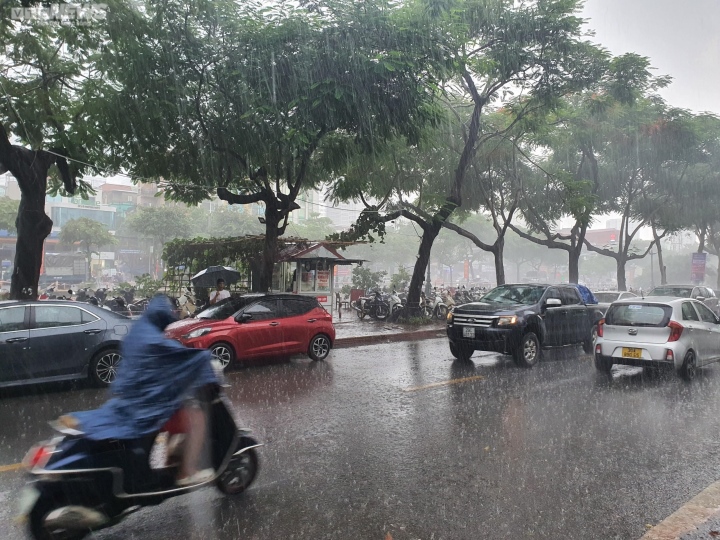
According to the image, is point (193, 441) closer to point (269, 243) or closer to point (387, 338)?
point (269, 243)

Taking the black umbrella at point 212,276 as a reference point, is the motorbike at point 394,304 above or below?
below

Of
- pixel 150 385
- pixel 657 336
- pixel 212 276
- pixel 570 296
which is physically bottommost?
pixel 657 336

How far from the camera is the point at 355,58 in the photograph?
1061 centimetres

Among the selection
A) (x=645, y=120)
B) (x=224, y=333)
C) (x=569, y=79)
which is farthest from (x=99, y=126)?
(x=645, y=120)

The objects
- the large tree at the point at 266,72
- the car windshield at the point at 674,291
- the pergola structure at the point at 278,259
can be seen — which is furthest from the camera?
the car windshield at the point at 674,291

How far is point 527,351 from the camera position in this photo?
10.4 meters

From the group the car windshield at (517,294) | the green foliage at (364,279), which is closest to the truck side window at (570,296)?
the car windshield at (517,294)

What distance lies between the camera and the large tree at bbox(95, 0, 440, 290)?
10.6 m

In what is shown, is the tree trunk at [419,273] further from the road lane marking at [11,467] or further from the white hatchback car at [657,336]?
the road lane marking at [11,467]

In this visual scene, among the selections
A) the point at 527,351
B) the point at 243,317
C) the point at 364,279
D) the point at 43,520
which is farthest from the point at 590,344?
the point at 364,279

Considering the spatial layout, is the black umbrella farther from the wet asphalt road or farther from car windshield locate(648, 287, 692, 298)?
car windshield locate(648, 287, 692, 298)

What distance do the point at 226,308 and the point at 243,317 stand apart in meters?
0.44

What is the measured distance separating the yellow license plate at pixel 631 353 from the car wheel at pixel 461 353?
9.88 ft

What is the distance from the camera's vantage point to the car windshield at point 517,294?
1121 cm
